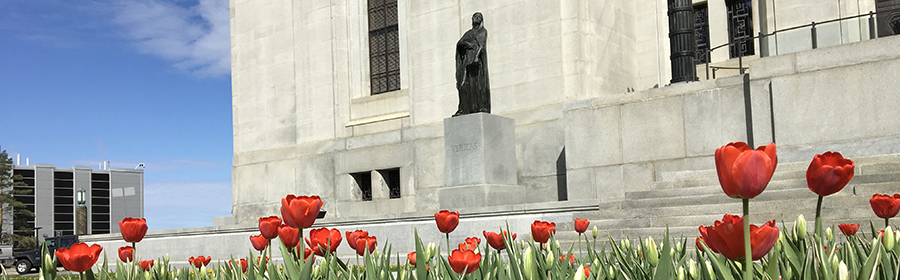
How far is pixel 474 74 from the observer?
59.3 feet

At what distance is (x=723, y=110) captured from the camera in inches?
629

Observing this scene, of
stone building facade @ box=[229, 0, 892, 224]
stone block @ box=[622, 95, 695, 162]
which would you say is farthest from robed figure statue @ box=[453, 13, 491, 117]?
stone block @ box=[622, 95, 695, 162]

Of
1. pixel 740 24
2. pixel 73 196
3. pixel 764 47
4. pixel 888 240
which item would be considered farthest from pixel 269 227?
pixel 73 196

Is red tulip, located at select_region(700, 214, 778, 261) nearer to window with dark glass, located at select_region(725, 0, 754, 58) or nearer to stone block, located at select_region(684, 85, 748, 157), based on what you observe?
stone block, located at select_region(684, 85, 748, 157)

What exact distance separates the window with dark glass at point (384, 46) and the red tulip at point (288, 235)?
70.9ft

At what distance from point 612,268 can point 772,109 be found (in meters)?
13.0

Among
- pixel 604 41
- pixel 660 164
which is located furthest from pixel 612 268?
pixel 604 41

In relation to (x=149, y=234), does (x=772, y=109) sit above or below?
above

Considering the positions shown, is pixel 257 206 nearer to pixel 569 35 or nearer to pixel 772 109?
pixel 569 35

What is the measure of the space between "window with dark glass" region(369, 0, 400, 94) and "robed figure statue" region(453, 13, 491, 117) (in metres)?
7.79

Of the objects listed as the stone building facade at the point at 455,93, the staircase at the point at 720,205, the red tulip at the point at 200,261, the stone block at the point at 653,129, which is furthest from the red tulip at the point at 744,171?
the stone block at the point at 653,129

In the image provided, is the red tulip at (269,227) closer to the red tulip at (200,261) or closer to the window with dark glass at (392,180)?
the red tulip at (200,261)

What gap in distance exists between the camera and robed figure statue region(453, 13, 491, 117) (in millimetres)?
18062

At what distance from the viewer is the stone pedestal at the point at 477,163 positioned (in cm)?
1723
